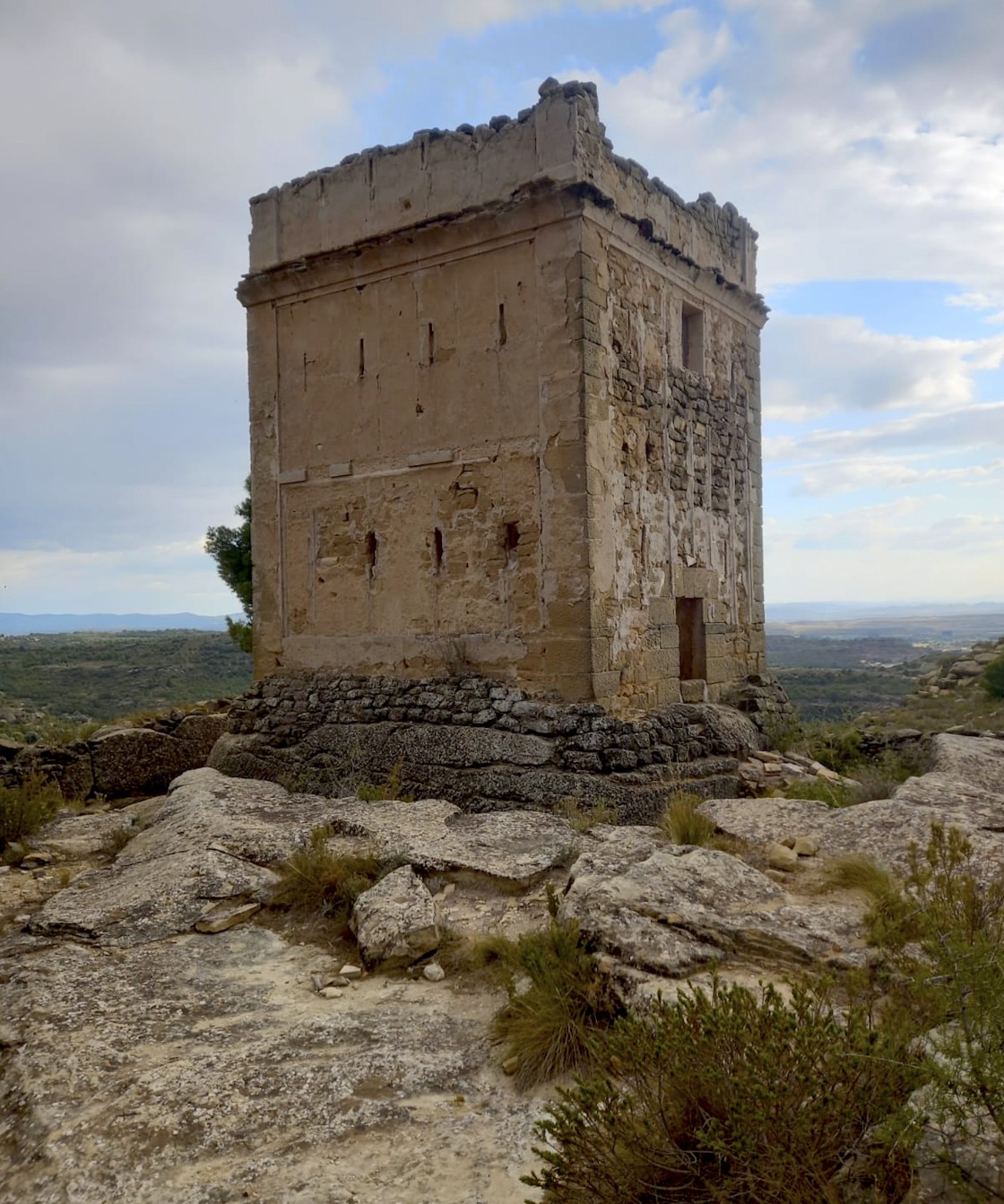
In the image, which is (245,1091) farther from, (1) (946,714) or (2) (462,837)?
(1) (946,714)

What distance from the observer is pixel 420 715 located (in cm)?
900

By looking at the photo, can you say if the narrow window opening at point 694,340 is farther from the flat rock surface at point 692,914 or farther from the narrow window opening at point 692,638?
the flat rock surface at point 692,914

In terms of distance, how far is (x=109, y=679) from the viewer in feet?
96.4

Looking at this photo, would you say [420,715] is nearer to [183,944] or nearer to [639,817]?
[639,817]

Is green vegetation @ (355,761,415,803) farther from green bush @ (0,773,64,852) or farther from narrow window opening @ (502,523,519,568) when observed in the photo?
green bush @ (0,773,64,852)

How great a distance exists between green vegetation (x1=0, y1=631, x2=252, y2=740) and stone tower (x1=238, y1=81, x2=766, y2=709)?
9.13 m

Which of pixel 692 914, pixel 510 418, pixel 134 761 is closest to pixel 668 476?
pixel 510 418

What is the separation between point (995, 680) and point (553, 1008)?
13498 mm

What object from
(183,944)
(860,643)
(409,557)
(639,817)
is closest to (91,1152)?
→ (183,944)

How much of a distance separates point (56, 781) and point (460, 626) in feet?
15.6

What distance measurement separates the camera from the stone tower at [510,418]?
838 centimetres

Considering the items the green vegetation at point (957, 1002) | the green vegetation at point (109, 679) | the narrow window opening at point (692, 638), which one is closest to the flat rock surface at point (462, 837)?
the green vegetation at point (957, 1002)

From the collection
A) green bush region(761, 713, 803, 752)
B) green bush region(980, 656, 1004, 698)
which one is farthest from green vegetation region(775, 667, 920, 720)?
green bush region(761, 713, 803, 752)

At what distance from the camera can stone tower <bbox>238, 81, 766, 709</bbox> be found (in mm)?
8383
